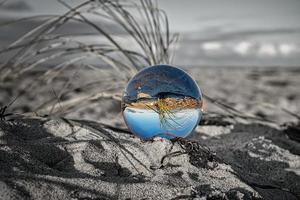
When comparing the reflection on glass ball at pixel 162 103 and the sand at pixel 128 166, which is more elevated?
the reflection on glass ball at pixel 162 103

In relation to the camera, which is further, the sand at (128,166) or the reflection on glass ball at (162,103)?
the reflection on glass ball at (162,103)

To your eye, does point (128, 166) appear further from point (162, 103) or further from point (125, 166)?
point (162, 103)

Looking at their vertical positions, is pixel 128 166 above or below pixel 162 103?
below

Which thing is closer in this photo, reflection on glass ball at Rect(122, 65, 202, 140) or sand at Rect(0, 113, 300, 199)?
sand at Rect(0, 113, 300, 199)

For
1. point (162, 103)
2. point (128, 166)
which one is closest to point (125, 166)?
point (128, 166)

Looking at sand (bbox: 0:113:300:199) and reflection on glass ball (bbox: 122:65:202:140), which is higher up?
reflection on glass ball (bbox: 122:65:202:140)

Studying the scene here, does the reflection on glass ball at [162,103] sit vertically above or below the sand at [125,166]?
above

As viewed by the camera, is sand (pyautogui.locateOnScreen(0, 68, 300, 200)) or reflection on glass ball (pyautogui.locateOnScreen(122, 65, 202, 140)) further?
reflection on glass ball (pyautogui.locateOnScreen(122, 65, 202, 140))

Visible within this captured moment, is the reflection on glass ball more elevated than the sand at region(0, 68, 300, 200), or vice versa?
the reflection on glass ball

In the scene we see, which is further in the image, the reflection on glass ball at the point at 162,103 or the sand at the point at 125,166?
the reflection on glass ball at the point at 162,103
